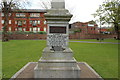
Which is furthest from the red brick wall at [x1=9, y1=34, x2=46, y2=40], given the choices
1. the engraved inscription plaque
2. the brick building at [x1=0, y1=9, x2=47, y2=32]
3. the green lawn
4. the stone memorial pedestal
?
the stone memorial pedestal

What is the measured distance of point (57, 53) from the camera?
552cm

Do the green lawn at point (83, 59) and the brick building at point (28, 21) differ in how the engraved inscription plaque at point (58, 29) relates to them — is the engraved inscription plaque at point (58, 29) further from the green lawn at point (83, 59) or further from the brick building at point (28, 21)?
the brick building at point (28, 21)

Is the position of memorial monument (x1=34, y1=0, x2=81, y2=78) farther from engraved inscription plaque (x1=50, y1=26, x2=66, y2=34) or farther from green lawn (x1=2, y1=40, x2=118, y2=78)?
green lawn (x1=2, y1=40, x2=118, y2=78)

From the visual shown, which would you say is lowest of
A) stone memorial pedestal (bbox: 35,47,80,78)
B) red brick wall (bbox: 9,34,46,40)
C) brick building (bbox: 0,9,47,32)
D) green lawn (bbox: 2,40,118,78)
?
green lawn (bbox: 2,40,118,78)

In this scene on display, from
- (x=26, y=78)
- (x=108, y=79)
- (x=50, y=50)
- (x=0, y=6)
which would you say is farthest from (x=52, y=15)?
(x=0, y=6)

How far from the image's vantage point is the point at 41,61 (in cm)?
530

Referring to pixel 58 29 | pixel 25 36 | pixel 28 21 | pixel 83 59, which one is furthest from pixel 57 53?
pixel 28 21

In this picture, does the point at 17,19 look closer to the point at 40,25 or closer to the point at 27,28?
the point at 27,28

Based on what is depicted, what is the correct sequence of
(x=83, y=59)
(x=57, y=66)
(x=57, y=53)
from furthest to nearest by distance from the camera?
1. (x=83, y=59)
2. (x=57, y=53)
3. (x=57, y=66)

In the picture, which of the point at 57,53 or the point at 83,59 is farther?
the point at 83,59

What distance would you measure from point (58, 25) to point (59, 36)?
51 cm

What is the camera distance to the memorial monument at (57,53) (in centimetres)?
516

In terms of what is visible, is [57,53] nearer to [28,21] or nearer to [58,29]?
[58,29]

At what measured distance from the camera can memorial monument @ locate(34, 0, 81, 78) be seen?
16.9 feet
